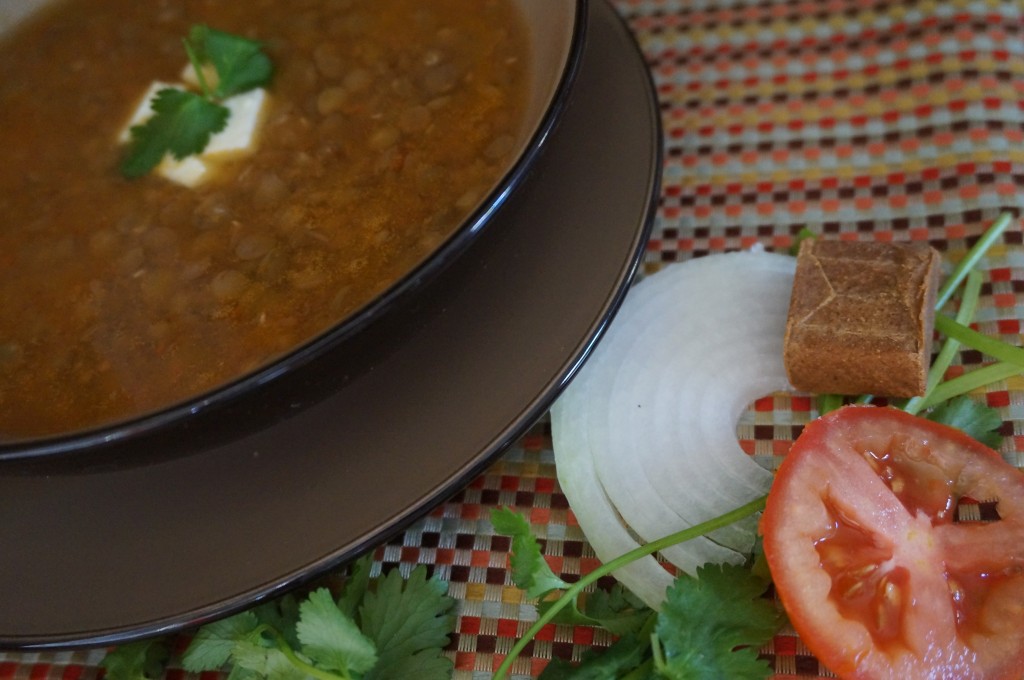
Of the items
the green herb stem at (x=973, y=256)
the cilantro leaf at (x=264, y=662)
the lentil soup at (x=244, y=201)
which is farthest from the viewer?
the green herb stem at (x=973, y=256)

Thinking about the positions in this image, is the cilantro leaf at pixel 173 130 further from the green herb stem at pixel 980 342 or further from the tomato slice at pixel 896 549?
the green herb stem at pixel 980 342

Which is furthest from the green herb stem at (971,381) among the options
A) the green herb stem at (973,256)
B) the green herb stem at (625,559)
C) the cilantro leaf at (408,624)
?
the cilantro leaf at (408,624)

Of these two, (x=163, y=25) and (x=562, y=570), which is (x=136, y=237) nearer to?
(x=163, y=25)

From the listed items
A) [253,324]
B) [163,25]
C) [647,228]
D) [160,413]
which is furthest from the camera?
[163,25]

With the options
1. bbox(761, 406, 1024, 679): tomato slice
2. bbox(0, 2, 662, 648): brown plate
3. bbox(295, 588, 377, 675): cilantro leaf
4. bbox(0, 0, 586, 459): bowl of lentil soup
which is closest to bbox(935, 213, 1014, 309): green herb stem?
bbox(761, 406, 1024, 679): tomato slice

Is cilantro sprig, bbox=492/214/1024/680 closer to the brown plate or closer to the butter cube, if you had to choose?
the brown plate

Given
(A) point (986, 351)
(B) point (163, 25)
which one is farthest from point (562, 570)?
(B) point (163, 25)
